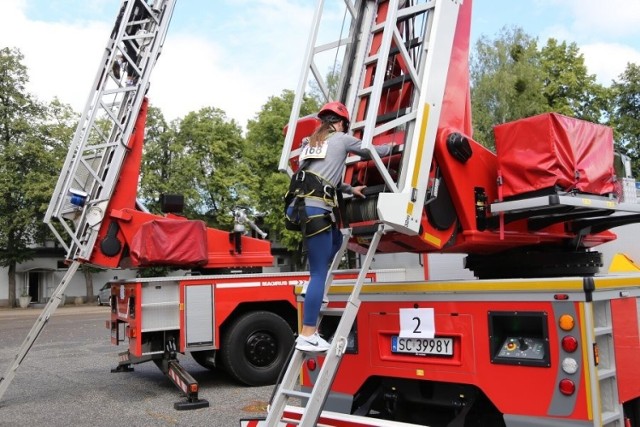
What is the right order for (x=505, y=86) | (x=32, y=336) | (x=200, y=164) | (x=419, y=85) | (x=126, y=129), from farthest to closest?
(x=200, y=164), (x=505, y=86), (x=126, y=129), (x=32, y=336), (x=419, y=85)

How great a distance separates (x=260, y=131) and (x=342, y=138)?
1372 inches

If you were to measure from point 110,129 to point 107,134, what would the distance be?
301 millimetres

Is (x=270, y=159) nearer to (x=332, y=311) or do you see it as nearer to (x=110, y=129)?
(x=110, y=129)

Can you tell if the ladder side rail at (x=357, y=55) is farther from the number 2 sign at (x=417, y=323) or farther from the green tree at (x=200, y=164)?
the green tree at (x=200, y=164)

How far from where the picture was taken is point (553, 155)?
13.7 ft

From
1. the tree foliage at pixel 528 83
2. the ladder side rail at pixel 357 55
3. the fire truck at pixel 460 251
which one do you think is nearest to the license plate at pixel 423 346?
the fire truck at pixel 460 251

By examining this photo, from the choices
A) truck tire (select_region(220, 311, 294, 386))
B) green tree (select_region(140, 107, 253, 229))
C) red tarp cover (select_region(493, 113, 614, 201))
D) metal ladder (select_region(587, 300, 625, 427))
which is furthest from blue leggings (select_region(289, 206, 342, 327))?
green tree (select_region(140, 107, 253, 229))

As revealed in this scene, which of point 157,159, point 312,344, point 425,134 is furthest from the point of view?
point 157,159

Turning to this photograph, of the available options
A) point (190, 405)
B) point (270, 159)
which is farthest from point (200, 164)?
point (190, 405)

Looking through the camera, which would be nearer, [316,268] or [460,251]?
[316,268]

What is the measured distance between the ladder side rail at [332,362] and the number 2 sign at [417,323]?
43cm

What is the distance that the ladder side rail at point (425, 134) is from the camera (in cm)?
404

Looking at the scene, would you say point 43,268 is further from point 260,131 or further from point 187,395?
point 187,395

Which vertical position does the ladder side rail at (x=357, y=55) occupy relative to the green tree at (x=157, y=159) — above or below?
below
